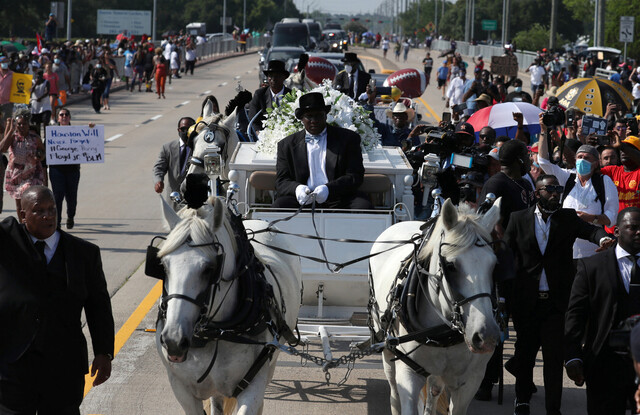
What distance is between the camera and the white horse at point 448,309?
5688mm

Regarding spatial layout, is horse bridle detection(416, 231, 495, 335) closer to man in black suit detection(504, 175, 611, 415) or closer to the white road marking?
man in black suit detection(504, 175, 611, 415)

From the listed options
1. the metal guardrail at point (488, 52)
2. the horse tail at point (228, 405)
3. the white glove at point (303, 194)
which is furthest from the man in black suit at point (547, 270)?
the metal guardrail at point (488, 52)

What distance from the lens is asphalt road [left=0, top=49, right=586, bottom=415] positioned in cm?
814

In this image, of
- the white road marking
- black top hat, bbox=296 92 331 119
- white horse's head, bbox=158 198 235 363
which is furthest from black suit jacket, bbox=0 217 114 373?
the white road marking

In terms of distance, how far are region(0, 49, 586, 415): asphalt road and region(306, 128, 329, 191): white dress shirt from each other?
5.01ft

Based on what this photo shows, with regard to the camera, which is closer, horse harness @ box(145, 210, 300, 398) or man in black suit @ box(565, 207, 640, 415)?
horse harness @ box(145, 210, 300, 398)

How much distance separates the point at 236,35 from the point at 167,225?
90.2m

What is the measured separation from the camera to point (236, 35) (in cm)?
9400

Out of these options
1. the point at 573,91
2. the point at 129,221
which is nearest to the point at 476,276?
the point at 129,221

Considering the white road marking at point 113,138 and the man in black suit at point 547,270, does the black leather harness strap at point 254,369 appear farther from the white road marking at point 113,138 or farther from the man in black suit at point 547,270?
the white road marking at point 113,138

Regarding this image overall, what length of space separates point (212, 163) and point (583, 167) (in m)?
3.44

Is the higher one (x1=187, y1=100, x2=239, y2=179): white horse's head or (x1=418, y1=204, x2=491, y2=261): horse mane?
(x1=187, y1=100, x2=239, y2=179): white horse's head

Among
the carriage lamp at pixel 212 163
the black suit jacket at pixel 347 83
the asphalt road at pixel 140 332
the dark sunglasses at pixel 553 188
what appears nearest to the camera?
the dark sunglasses at pixel 553 188

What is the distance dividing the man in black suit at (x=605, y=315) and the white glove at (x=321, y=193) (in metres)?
2.69
